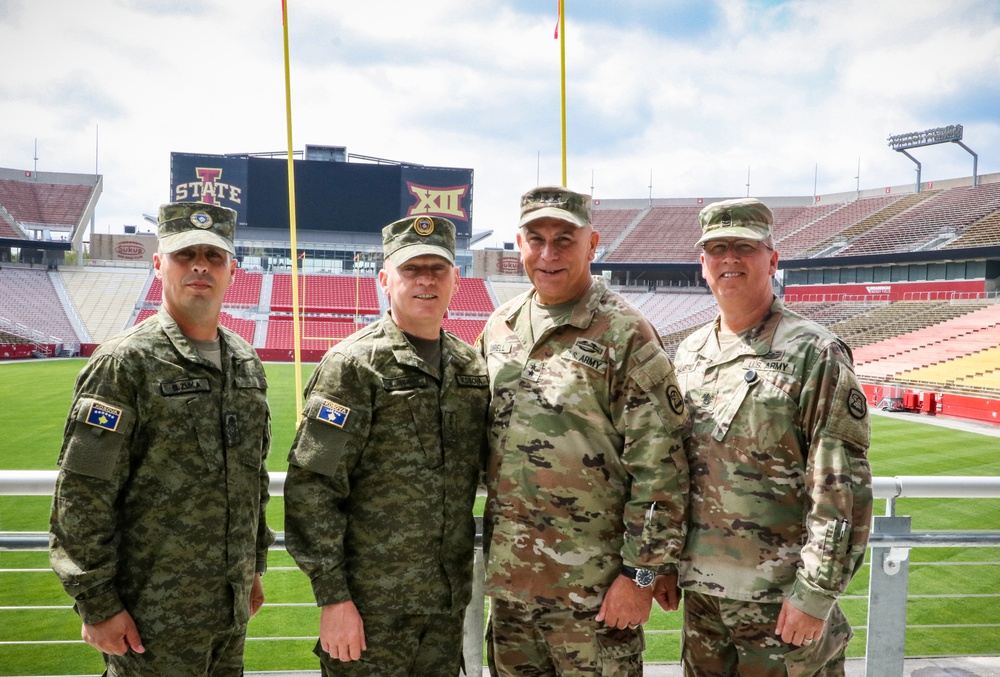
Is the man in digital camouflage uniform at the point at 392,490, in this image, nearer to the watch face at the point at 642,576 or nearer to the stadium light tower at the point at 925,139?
the watch face at the point at 642,576

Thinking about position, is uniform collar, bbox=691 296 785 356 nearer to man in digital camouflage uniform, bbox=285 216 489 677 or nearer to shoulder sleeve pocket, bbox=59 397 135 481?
man in digital camouflage uniform, bbox=285 216 489 677

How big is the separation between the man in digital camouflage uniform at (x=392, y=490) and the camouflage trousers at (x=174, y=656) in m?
0.35

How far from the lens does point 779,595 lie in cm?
234

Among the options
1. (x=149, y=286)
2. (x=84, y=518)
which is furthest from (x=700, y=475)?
(x=149, y=286)

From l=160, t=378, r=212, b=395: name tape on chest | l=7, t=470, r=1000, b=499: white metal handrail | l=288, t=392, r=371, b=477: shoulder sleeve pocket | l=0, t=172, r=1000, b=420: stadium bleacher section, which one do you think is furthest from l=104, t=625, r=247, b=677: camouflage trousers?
l=0, t=172, r=1000, b=420: stadium bleacher section

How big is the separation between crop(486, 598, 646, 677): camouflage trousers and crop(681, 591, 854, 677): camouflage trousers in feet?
0.81

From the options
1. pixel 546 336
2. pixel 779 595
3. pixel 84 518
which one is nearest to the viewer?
pixel 84 518

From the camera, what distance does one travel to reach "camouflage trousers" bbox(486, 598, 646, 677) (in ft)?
7.63

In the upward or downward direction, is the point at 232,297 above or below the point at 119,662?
above

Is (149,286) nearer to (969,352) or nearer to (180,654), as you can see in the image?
(969,352)

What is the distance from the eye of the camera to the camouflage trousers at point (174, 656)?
2115mm

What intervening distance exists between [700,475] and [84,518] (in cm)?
195

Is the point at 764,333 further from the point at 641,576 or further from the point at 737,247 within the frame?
the point at 641,576

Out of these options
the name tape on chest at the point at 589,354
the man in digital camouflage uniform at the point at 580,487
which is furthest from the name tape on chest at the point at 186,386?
the name tape on chest at the point at 589,354
